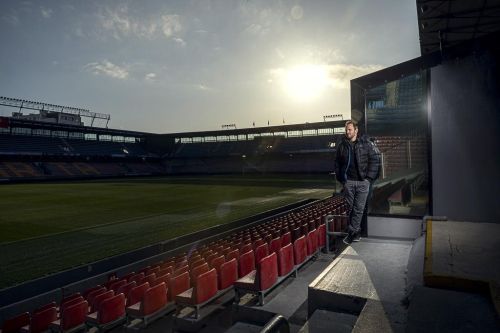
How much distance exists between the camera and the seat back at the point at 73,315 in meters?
5.06

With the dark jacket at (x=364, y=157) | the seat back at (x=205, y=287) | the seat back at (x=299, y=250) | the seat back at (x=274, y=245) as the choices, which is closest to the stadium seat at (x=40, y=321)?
the seat back at (x=205, y=287)

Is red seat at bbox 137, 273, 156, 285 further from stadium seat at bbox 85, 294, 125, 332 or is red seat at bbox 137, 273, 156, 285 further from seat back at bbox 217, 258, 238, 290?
seat back at bbox 217, 258, 238, 290

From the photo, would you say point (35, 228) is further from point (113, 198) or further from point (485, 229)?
point (485, 229)

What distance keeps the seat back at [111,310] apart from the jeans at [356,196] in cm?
384

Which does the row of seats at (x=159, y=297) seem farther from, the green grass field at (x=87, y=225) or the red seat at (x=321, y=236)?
the green grass field at (x=87, y=225)

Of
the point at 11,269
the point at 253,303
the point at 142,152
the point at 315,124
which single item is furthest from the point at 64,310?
the point at 142,152

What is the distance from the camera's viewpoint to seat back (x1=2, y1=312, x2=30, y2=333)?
5.24 m

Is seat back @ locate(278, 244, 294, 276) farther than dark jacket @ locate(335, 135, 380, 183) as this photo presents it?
Yes

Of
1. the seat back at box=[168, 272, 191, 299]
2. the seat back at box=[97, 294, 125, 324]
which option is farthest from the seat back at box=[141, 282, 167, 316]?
the seat back at box=[97, 294, 125, 324]

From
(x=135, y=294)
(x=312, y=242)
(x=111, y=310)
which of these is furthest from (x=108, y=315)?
(x=312, y=242)

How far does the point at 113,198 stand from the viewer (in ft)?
84.0

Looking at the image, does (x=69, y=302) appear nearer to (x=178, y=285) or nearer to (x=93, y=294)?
(x=93, y=294)

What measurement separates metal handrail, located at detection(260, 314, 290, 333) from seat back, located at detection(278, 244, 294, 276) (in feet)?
10.0

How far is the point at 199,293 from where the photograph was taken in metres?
5.00
